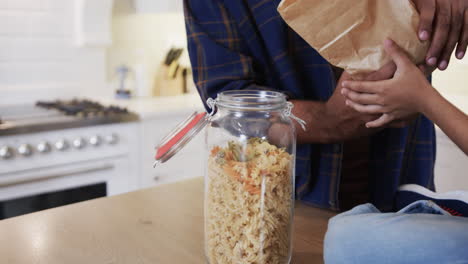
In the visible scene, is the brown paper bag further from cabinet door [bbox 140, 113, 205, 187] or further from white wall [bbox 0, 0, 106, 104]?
white wall [bbox 0, 0, 106, 104]

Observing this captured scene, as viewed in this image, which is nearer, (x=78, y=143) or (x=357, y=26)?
(x=357, y=26)

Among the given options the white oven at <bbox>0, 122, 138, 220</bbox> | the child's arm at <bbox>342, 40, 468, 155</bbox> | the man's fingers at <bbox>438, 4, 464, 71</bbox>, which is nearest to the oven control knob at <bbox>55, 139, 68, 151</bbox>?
the white oven at <bbox>0, 122, 138, 220</bbox>

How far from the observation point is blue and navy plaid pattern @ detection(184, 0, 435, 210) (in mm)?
916

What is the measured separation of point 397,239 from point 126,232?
16.5 inches

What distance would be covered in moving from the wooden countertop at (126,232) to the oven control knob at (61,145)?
996mm

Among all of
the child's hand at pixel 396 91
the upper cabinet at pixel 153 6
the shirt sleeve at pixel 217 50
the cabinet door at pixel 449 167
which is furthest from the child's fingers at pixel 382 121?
the upper cabinet at pixel 153 6

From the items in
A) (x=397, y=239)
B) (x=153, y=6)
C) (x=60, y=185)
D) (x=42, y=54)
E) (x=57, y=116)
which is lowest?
(x=60, y=185)

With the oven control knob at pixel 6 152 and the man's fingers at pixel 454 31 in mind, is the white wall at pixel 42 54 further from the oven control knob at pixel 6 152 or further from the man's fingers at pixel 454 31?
the man's fingers at pixel 454 31

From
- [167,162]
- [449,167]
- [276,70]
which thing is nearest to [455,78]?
[449,167]

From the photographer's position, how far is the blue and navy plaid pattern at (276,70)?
0.92 m

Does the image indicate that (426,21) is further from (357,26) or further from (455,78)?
(455,78)

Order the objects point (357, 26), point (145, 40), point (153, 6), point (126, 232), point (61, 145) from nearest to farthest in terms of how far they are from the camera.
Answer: point (357, 26)
point (126, 232)
point (61, 145)
point (153, 6)
point (145, 40)

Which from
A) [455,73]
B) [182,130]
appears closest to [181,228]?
[182,130]

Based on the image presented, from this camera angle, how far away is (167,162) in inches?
84.9
